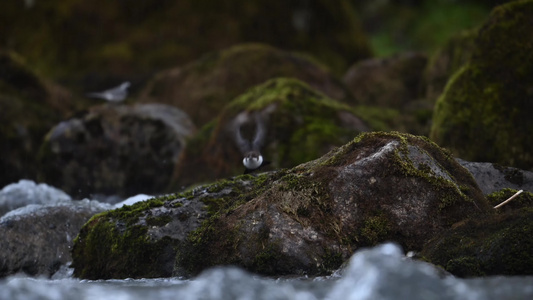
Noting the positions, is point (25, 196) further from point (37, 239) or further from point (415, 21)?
point (415, 21)

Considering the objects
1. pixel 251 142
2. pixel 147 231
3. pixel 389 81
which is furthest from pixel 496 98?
pixel 389 81

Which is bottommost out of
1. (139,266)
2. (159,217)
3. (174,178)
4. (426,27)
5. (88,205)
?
(139,266)

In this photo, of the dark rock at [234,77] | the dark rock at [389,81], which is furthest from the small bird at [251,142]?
the dark rock at [389,81]

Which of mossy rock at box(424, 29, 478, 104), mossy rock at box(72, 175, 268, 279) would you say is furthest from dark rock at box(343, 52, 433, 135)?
mossy rock at box(72, 175, 268, 279)

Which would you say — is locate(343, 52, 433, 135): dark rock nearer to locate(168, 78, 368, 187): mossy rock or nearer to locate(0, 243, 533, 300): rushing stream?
locate(168, 78, 368, 187): mossy rock

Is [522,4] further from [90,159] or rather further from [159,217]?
[90,159]

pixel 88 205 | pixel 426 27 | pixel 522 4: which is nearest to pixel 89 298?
pixel 88 205
